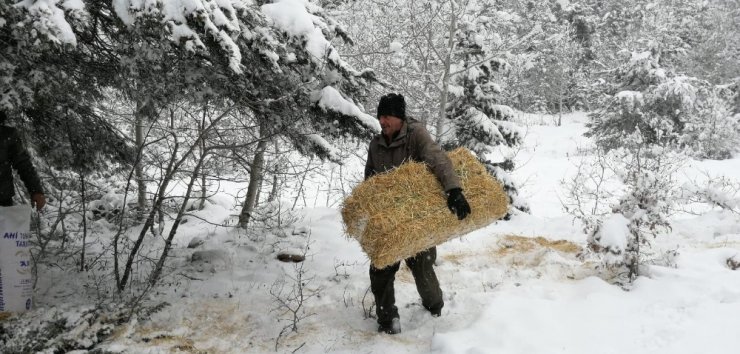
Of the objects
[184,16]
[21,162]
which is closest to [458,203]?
[184,16]

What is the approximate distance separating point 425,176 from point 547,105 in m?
42.0

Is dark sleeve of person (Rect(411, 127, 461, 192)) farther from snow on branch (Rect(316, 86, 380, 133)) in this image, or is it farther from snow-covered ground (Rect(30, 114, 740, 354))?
snow-covered ground (Rect(30, 114, 740, 354))

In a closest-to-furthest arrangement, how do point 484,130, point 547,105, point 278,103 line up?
1. point 278,103
2. point 484,130
3. point 547,105

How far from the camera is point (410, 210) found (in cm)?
386

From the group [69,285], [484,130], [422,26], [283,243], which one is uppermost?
[422,26]

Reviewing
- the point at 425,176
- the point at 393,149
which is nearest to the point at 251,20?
the point at 393,149

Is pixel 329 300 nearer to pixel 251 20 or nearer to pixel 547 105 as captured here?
pixel 251 20

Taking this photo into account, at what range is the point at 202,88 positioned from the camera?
14.5 ft

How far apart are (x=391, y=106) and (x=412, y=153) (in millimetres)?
480

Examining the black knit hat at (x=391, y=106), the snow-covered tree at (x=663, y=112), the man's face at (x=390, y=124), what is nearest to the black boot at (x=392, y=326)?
the man's face at (x=390, y=124)

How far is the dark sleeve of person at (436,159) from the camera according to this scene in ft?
13.0

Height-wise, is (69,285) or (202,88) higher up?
(202,88)

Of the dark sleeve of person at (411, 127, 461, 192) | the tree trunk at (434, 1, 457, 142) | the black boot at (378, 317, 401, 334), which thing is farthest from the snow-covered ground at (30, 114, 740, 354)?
the tree trunk at (434, 1, 457, 142)

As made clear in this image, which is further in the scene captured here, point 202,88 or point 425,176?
point 202,88
